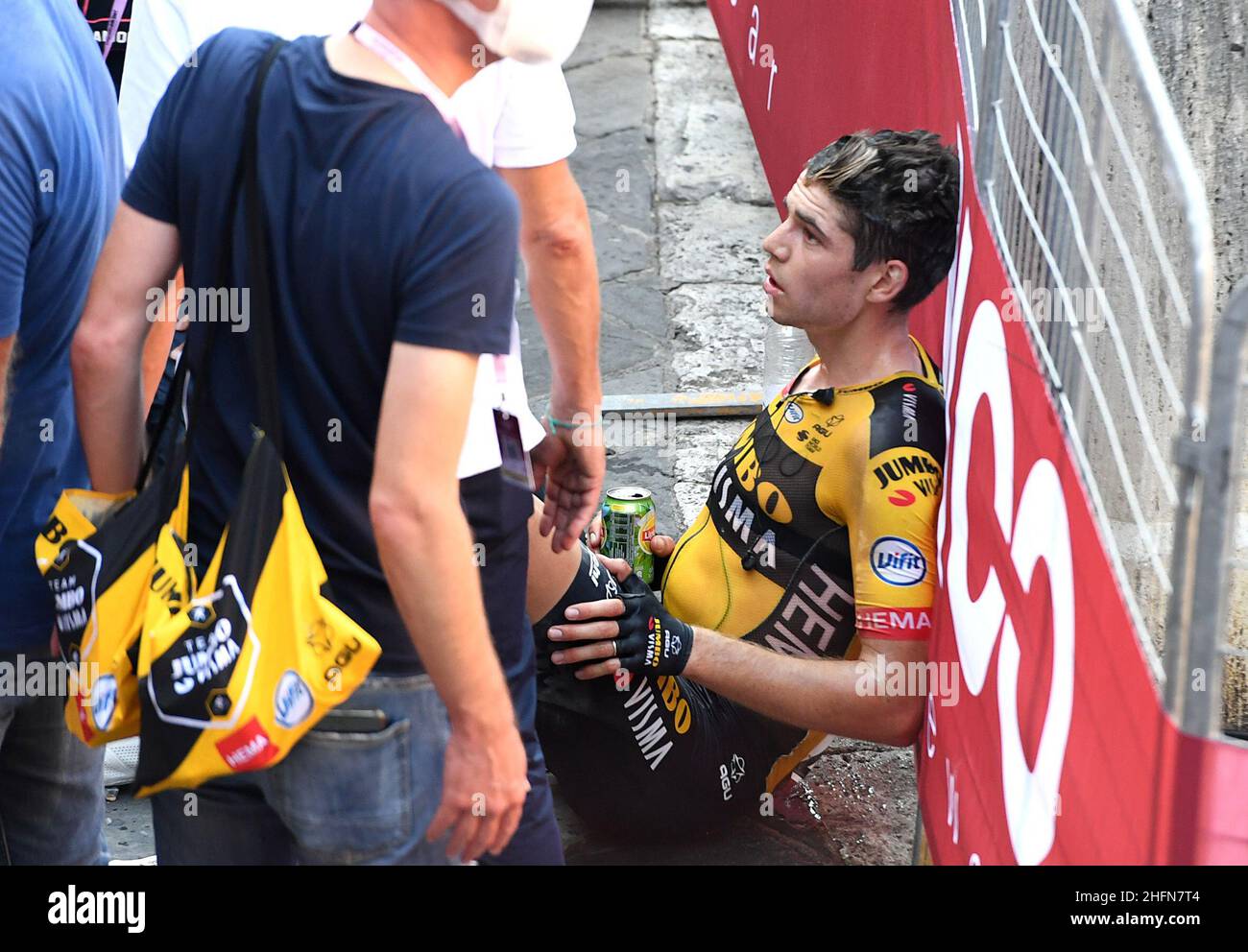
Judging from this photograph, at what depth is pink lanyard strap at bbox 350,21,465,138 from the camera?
1.71 meters

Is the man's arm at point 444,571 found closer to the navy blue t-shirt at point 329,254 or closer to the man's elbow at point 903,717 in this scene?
the navy blue t-shirt at point 329,254

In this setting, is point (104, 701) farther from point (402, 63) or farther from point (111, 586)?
point (402, 63)

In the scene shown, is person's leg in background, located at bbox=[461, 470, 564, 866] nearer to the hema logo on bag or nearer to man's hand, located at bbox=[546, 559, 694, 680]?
the hema logo on bag

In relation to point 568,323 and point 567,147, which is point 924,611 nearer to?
point 568,323

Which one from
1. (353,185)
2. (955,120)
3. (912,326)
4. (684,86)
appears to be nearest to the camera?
(353,185)

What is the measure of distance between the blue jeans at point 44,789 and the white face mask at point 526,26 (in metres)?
1.24

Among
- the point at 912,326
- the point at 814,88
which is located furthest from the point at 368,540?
the point at 814,88

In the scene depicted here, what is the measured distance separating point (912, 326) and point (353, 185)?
1926 mm

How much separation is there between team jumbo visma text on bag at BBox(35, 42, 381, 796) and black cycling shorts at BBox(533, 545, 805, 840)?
3.35ft

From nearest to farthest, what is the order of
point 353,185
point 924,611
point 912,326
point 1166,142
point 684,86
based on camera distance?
1. point 1166,142
2. point 353,185
3. point 924,611
4. point 912,326
5. point 684,86

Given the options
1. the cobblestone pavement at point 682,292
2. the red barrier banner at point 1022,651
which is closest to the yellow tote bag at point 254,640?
the red barrier banner at point 1022,651

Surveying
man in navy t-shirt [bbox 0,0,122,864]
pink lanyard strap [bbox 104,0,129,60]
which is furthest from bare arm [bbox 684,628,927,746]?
pink lanyard strap [bbox 104,0,129,60]
